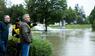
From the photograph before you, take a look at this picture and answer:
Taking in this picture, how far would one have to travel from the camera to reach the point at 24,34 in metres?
10.1

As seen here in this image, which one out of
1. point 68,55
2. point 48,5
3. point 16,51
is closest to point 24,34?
point 16,51

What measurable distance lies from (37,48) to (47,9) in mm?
42965

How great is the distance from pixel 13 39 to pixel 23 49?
1.71 feet

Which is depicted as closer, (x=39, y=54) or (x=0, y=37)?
(x=0, y=37)

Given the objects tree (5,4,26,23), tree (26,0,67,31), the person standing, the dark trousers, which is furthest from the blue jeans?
tree (5,4,26,23)

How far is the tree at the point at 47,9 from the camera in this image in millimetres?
54031

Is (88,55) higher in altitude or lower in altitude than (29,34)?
lower

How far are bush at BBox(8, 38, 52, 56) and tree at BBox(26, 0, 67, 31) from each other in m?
41.9

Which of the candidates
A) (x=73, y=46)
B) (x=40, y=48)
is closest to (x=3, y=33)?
(x=40, y=48)

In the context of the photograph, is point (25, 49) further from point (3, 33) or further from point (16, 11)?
point (16, 11)

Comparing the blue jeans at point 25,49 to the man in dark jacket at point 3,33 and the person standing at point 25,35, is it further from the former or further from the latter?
the man in dark jacket at point 3,33

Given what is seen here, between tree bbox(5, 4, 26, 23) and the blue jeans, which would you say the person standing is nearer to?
the blue jeans

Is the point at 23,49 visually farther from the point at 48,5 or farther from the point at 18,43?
the point at 48,5

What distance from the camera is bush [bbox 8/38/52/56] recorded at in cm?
1091
